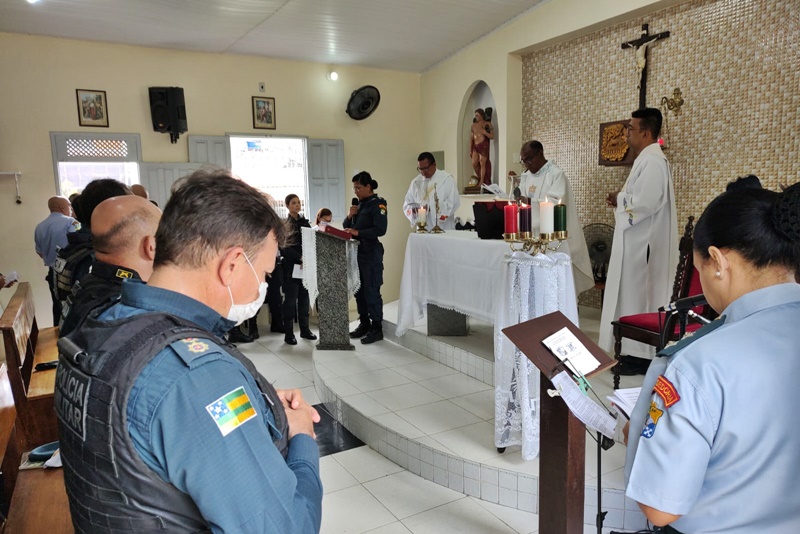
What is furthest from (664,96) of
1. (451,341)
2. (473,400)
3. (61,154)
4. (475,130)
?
(61,154)

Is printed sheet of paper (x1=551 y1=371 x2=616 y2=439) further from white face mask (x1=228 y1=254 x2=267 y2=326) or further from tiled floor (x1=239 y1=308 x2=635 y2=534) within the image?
tiled floor (x1=239 y1=308 x2=635 y2=534)

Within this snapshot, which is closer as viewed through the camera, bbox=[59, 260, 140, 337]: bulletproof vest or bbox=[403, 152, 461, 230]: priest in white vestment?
bbox=[59, 260, 140, 337]: bulletproof vest

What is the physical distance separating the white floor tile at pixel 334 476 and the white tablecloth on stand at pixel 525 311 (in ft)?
2.78

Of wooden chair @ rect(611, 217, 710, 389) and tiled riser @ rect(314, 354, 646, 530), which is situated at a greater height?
wooden chair @ rect(611, 217, 710, 389)

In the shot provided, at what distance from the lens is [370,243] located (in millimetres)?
4746

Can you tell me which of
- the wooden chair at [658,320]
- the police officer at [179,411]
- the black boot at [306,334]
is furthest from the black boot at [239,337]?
the police officer at [179,411]

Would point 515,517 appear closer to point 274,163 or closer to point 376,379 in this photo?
point 376,379

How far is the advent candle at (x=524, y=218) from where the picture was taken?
2682 mm

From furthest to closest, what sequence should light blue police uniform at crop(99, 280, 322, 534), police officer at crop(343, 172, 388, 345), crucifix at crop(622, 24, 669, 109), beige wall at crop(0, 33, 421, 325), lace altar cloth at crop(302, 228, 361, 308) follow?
beige wall at crop(0, 33, 421, 325)
crucifix at crop(622, 24, 669, 109)
police officer at crop(343, 172, 388, 345)
lace altar cloth at crop(302, 228, 361, 308)
light blue police uniform at crop(99, 280, 322, 534)

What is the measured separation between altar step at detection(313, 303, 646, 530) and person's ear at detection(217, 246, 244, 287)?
5.34 ft

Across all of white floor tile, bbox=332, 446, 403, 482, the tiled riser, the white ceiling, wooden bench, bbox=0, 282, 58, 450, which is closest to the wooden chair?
the tiled riser

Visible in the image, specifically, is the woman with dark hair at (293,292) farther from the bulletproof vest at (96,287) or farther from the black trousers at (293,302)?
the bulletproof vest at (96,287)

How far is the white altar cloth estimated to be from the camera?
337 cm

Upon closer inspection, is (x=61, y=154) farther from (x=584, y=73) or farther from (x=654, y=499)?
(x=654, y=499)
